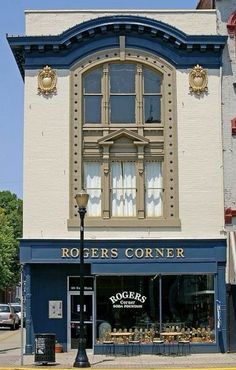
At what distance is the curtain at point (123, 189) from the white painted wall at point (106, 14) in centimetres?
574

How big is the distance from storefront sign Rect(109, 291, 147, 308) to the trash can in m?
4.29

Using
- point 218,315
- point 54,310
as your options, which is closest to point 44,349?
point 54,310

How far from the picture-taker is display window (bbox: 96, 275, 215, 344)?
91.9 feet

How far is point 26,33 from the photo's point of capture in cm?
2938

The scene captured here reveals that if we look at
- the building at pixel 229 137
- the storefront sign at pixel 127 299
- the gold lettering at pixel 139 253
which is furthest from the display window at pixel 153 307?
the gold lettering at pixel 139 253

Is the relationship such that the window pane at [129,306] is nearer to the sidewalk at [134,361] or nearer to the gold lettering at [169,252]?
the gold lettering at [169,252]

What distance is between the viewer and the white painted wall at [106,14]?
29.5m

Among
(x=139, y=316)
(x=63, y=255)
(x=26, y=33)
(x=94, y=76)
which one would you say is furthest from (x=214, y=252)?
(x=26, y=33)

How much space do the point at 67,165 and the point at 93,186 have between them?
4.25 feet

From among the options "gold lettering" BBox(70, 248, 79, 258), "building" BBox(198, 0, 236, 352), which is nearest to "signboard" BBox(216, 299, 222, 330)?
"building" BBox(198, 0, 236, 352)

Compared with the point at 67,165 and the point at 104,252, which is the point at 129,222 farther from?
the point at 67,165

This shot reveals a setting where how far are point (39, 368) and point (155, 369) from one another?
3577 mm

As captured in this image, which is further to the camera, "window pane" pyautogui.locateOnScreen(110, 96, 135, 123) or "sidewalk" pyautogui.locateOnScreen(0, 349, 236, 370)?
"window pane" pyautogui.locateOnScreen(110, 96, 135, 123)

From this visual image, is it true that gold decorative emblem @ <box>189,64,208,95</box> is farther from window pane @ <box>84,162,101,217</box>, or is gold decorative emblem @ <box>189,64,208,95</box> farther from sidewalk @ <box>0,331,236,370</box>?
sidewalk @ <box>0,331,236,370</box>
